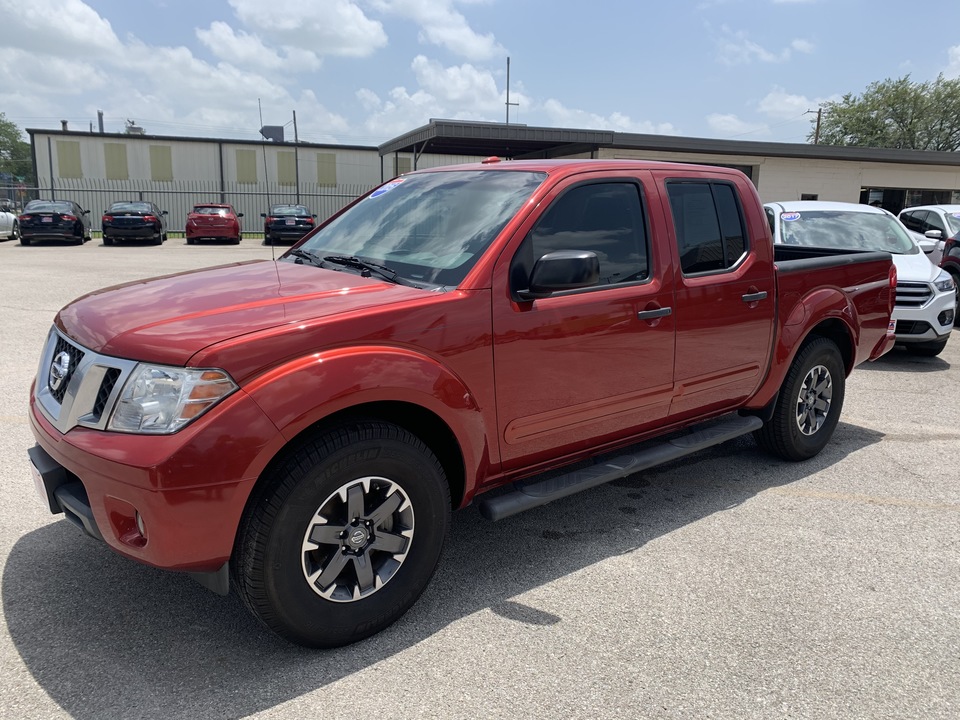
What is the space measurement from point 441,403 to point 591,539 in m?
1.41

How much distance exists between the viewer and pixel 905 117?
56.1m

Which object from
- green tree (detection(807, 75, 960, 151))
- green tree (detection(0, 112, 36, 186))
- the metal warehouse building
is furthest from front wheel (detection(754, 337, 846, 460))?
green tree (detection(0, 112, 36, 186))

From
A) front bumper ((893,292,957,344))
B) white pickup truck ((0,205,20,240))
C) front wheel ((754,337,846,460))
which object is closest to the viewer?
front wheel ((754,337,846,460))

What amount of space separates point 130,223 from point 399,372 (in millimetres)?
25374

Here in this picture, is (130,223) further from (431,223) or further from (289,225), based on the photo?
(431,223)

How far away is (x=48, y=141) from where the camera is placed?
121 ft

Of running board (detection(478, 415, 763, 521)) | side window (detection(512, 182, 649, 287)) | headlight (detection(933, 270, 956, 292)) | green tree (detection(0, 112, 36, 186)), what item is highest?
green tree (detection(0, 112, 36, 186))

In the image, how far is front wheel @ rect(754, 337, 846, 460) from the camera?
4.85 m

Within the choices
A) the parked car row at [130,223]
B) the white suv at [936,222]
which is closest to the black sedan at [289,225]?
the parked car row at [130,223]

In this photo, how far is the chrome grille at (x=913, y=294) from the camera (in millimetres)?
8164

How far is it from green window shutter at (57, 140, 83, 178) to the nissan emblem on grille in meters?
40.0

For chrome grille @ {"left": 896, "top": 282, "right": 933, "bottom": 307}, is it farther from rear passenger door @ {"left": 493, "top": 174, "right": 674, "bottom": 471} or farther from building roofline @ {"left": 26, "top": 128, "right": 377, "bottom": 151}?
building roofline @ {"left": 26, "top": 128, "right": 377, "bottom": 151}

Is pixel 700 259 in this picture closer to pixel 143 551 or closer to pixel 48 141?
pixel 143 551

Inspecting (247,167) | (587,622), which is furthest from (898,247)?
(247,167)
